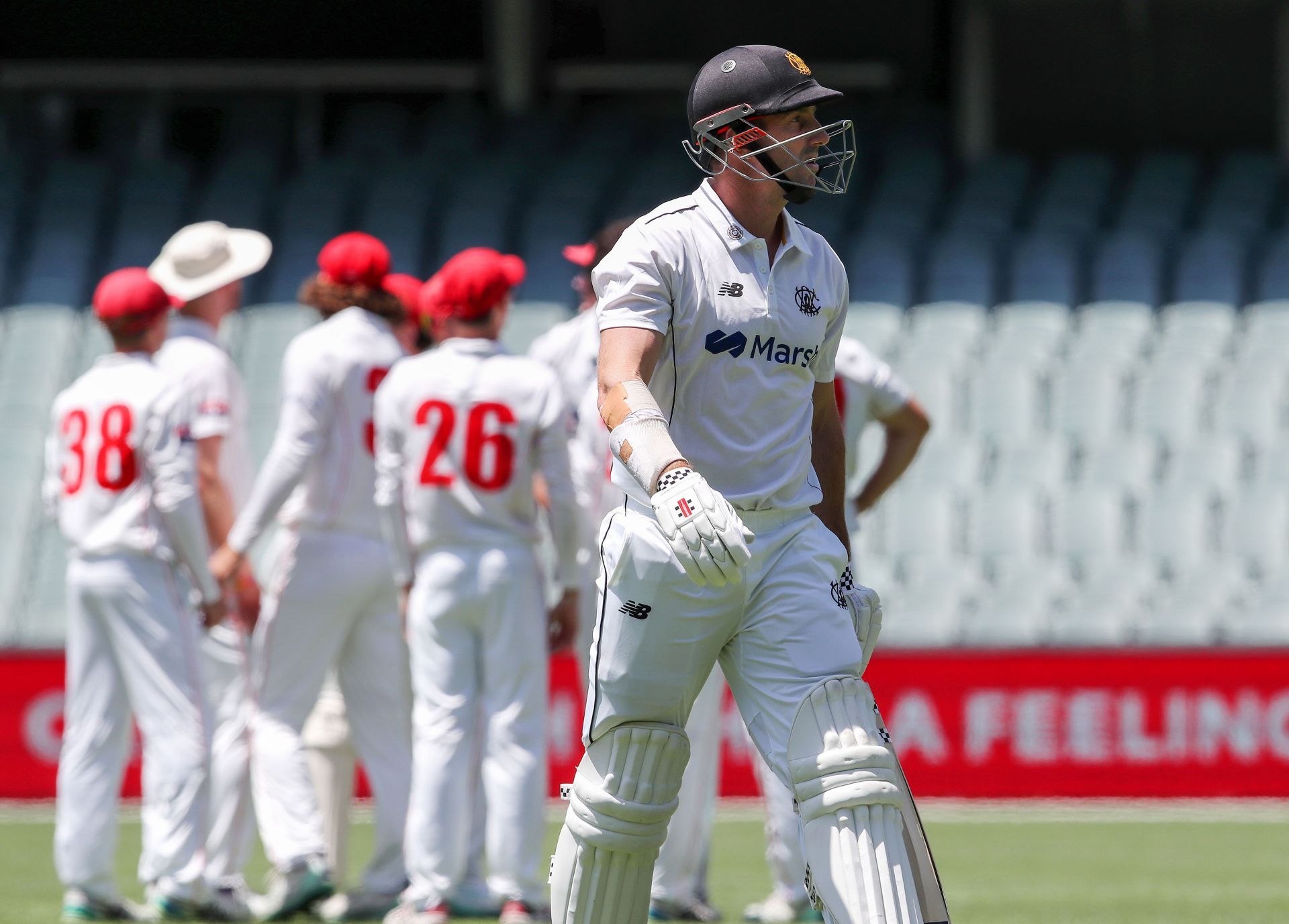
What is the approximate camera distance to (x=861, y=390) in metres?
6.50

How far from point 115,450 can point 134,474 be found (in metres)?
0.10

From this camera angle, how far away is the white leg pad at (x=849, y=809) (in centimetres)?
369

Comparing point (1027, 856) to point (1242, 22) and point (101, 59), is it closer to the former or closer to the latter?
point (1242, 22)

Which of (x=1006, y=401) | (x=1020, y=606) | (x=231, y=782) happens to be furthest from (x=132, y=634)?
(x=1006, y=401)

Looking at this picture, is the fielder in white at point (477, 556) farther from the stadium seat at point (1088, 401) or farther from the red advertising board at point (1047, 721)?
the stadium seat at point (1088, 401)

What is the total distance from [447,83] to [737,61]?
1321 cm

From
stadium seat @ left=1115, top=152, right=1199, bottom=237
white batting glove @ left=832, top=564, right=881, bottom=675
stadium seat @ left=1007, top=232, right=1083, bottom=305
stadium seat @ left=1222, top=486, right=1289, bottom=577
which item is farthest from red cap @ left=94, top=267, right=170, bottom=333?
stadium seat @ left=1115, top=152, right=1199, bottom=237

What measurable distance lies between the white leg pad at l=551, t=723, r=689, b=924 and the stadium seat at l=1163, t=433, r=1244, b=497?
30.7ft

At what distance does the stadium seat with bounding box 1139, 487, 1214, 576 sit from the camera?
12289mm

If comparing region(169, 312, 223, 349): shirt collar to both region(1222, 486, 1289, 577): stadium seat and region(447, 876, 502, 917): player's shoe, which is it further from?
region(1222, 486, 1289, 577): stadium seat

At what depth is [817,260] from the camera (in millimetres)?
4184

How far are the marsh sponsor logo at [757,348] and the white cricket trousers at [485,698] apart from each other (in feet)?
7.71

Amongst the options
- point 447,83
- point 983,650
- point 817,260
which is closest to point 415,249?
point 447,83

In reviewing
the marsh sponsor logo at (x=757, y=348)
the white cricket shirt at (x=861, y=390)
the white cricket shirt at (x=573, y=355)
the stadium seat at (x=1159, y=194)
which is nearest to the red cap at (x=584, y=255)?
the white cricket shirt at (x=573, y=355)
